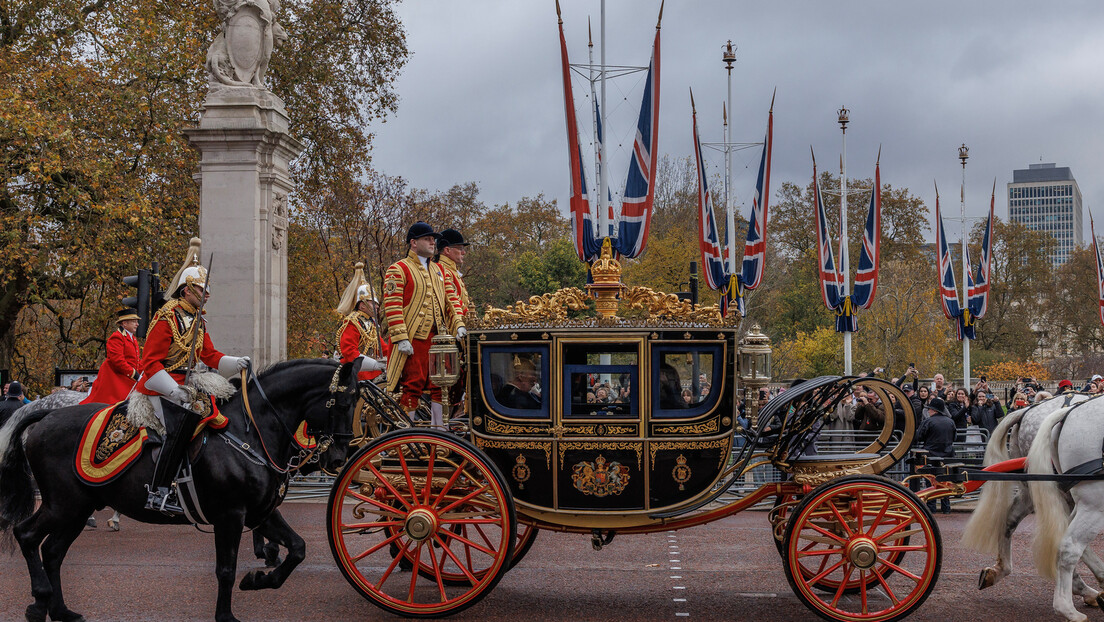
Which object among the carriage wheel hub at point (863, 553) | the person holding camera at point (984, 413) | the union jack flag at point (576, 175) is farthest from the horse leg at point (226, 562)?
the union jack flag at point (576, 175)

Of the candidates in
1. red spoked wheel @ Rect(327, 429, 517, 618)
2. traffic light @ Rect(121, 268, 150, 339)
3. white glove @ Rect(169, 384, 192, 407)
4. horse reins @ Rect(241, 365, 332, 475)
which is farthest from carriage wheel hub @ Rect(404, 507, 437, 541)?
traffic light @ Rect(121, 268, 150, 339)

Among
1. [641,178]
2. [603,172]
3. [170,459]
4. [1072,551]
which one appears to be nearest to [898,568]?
[1072,551]

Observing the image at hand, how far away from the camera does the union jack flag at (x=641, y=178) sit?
58.2ft

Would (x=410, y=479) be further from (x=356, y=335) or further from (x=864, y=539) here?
(x=356, y=335)

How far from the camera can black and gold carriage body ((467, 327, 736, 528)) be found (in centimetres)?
641

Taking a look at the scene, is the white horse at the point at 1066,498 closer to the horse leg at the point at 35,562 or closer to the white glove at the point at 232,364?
the white glove at the point at 232,364

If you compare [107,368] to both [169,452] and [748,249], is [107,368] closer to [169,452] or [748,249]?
[169,452]

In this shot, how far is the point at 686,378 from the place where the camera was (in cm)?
654

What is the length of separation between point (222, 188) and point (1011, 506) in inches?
447

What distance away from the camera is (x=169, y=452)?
615 cm

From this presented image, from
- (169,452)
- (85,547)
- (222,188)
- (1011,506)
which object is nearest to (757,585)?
(1011,506)

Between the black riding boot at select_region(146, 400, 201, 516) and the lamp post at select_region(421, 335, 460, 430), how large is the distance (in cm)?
153

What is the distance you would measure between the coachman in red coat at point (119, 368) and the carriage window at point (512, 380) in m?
3.96

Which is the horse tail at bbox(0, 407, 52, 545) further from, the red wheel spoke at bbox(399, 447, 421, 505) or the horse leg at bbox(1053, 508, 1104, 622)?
the horse leg at bbox(1053, 508, 1104, 622)
